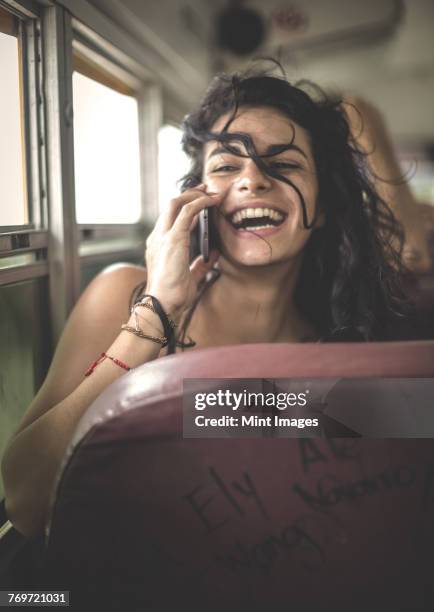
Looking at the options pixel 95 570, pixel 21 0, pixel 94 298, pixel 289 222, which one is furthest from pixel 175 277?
pixel 21 0

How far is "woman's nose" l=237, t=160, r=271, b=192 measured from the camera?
1.29 m

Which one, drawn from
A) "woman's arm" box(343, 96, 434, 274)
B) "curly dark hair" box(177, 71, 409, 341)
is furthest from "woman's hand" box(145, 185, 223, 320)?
"woman's arm" box(343, 96, 434, 274)

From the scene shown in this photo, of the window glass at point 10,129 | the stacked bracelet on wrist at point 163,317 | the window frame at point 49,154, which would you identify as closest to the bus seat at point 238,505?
the stacked bracelet on wrist at point 163,317

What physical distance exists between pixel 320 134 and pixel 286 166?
0.66 ft

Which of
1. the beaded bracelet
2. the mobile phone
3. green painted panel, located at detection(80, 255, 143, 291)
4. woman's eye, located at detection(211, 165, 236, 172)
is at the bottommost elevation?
the beaded bracelet

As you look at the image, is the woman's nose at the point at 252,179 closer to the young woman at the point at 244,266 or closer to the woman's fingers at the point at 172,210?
the young woman at the point at 244,266

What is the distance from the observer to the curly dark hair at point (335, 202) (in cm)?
141

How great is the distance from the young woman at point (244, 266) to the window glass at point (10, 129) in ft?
0.98

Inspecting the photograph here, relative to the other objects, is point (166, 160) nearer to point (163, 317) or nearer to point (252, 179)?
point (252, 179)

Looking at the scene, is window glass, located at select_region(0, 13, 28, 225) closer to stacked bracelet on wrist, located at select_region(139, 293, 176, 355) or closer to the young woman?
the young woman

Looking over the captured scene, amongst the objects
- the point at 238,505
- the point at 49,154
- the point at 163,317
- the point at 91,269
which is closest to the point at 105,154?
the point at 91,269

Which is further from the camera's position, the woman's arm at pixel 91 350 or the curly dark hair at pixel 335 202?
the curly dark hair at pixel 335 202

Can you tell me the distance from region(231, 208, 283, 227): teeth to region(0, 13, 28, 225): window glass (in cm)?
60

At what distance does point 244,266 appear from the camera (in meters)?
1.43
